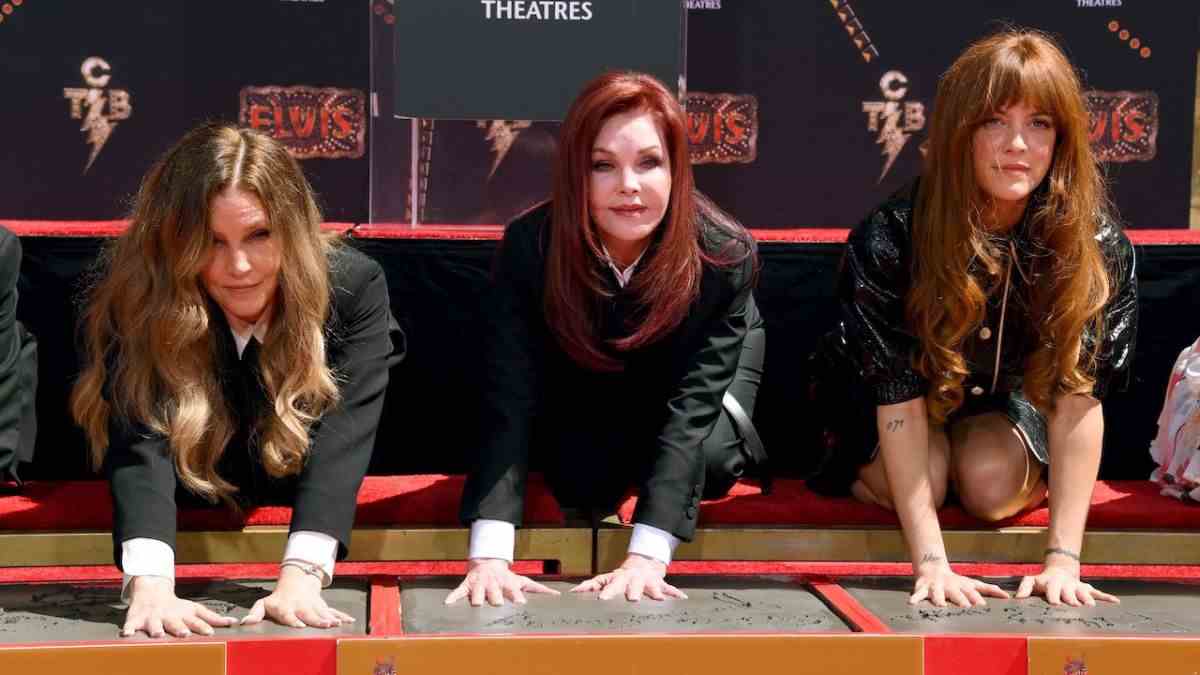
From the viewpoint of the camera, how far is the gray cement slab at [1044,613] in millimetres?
2021

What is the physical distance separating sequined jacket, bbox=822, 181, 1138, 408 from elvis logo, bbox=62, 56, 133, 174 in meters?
1.82

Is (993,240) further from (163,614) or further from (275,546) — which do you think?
(163,614)

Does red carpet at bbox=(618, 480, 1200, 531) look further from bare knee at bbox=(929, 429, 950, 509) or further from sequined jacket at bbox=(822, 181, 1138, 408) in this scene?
sequined jacket at bbox=(822, 181, 1138, 408)

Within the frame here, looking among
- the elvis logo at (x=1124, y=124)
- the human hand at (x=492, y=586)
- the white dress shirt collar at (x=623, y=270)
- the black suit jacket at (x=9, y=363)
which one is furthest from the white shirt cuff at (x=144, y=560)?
the elvis logo at (x=1124, y=124)

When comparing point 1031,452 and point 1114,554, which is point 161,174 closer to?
point 1031,452

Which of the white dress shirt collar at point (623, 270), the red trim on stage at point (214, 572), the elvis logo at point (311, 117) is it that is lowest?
the red trim on stage at point (214, 572)

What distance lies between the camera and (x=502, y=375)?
7.63ft

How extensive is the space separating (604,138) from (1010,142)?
591mm

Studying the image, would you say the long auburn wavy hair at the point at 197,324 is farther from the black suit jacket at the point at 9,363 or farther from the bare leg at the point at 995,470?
the bare leg at the point at 995,470

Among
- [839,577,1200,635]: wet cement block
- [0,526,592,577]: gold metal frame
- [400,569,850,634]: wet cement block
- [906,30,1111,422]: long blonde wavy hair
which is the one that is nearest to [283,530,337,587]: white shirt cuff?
[400,569,850,634]: wet cement block

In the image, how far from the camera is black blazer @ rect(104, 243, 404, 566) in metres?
2.12

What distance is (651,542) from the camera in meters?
2.22

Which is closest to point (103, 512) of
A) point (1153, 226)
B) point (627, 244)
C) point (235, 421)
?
point (235, 421)

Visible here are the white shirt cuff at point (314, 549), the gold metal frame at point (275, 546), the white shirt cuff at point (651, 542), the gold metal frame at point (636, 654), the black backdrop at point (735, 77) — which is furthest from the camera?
the black backdrop at point (735, 77)
